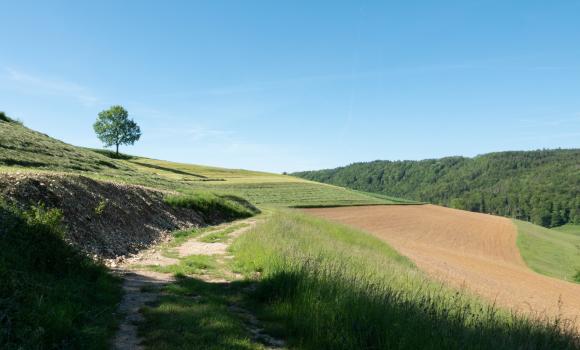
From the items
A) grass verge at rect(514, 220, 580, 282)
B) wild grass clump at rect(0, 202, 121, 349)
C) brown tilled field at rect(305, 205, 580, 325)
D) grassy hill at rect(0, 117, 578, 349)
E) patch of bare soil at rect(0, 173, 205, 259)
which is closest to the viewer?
wild grass clump at rect(0, 202, 121, 349)

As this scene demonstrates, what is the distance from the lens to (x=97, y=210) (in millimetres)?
15734

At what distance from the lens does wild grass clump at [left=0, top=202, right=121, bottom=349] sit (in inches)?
225

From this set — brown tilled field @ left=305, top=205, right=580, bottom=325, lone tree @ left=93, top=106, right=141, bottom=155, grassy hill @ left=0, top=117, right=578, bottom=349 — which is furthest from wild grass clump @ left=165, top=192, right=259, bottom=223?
lone tree @ left=93, top=106, right=141, bottom=155

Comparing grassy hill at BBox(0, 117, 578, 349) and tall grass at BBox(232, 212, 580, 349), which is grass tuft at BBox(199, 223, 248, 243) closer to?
grassy hill at BBox(0, 117, 578, 349)

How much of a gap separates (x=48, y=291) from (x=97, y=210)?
905cm

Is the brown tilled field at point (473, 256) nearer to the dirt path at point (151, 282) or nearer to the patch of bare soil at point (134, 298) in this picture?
the dirt path at point (151, 282)

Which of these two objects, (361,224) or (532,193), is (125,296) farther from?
(532,193)

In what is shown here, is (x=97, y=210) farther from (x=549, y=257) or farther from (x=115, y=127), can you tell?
(x=115, y=127)

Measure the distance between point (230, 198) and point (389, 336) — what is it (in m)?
30.9

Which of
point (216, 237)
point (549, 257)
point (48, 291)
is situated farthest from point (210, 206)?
point (549, 257)

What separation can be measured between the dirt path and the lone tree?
257 feet

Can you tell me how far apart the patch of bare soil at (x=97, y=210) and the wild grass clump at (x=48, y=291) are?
304 cm

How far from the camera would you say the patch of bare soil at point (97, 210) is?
13.2m

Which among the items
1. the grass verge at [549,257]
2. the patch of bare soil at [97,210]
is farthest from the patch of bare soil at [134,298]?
the grass verge at [549,257]
